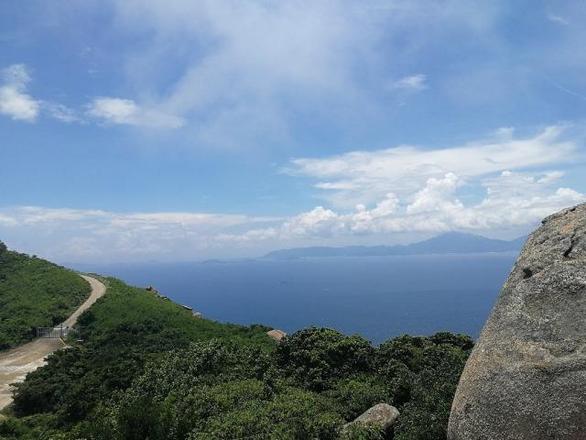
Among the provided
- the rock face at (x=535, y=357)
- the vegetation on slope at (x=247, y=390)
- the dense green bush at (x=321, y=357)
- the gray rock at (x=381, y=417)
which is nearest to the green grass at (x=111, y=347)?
the vegetation on slope at (x=247, y=390)

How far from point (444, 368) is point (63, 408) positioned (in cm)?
1803

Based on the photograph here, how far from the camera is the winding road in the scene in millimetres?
36434

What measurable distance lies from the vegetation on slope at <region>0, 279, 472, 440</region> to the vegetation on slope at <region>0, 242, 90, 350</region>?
17945 millimetres

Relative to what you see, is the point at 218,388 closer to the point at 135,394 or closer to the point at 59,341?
the point at 135,394

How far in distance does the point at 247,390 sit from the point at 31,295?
5212 centimetres

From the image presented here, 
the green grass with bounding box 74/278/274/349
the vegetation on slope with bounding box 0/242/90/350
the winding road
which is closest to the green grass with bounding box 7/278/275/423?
the green grass with bounding box 74/278/274/349

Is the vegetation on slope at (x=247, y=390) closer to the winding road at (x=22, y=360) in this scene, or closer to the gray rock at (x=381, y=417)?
the gray rock at (x=381, y=417)

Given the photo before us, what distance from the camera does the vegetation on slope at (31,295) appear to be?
5050cm

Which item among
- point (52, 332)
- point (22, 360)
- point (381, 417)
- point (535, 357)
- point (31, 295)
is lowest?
point (22, 360)

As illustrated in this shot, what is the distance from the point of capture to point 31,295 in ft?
201

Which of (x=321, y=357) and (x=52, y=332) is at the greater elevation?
(x=321, y=357)

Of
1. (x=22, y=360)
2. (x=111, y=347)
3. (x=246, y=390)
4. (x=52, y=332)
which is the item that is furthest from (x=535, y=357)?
(x=52, y=332)

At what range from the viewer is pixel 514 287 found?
429 inches

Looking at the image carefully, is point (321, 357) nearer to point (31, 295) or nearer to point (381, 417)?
point (381, 417)
